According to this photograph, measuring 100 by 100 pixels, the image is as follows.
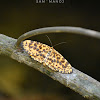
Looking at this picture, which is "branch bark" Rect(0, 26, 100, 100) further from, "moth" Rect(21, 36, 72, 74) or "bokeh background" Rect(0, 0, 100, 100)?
"bokeh background" Rect(0, 0, 100, 100)

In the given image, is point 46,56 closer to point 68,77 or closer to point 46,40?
point 68,77

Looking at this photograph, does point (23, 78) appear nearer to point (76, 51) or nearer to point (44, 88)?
point (44, 88)

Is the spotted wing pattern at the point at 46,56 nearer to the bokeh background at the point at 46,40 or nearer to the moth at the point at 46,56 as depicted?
the moth at the point at 46,56

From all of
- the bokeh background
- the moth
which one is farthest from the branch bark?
the bokeh background

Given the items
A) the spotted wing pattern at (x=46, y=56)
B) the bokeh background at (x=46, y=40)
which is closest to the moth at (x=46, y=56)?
the spotted wing pattern at (x=46, y=56)

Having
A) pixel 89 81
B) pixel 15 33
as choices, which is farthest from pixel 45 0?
pixel 89 81
